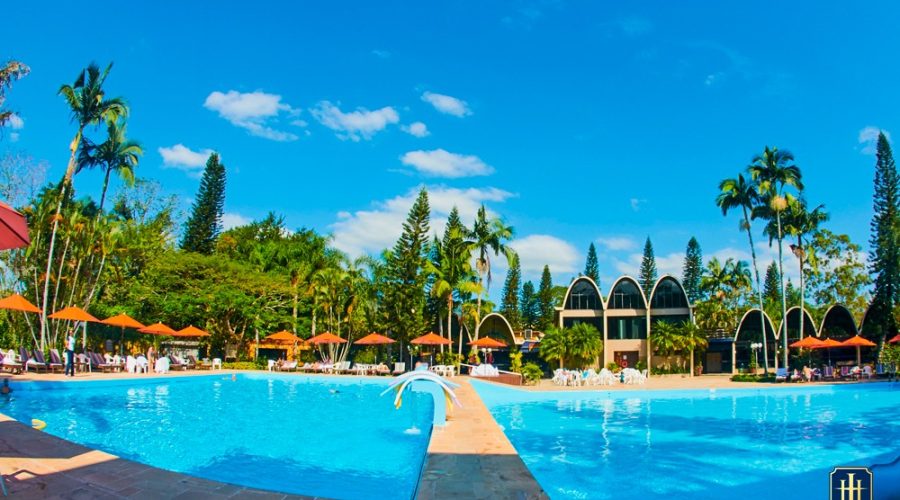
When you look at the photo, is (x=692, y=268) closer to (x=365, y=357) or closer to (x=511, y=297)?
(x=511, y=297)

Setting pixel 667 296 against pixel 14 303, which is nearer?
pixel 14 303

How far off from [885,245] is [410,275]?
2390 cm

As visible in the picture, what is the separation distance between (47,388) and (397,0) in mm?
12451

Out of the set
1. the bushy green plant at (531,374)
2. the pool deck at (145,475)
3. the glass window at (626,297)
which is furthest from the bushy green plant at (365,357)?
the pool deck at (145,475)

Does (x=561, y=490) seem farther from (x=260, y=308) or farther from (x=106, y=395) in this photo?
(x=260, y=308)

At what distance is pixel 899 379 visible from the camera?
20203 mm

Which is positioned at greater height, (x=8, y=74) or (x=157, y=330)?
(x=8, y=74)

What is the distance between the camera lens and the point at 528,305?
5650cm

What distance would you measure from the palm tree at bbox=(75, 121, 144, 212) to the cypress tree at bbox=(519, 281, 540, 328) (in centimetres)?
3827

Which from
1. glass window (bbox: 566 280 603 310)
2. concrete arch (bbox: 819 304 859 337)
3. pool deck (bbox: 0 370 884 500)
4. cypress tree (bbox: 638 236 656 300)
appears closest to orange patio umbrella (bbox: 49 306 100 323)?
pool deck (bbox: 0 370 884 500)

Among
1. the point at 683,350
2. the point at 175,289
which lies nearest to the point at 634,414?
the point at 683,350

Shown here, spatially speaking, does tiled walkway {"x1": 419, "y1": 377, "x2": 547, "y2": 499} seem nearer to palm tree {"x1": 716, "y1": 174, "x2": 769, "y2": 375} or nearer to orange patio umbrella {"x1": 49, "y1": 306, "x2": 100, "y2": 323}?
orange patio umbrella {"x1": 49, "y1": 306, "x2": 100, "y2": 323}

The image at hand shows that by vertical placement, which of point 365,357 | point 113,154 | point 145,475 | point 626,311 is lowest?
point 365,357

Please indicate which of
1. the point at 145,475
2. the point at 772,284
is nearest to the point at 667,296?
the point at 145,475
